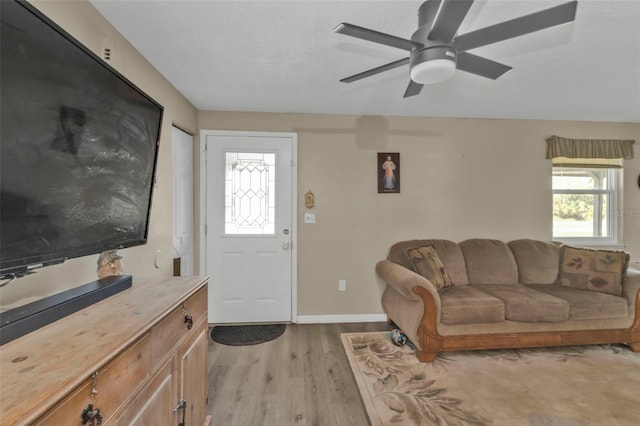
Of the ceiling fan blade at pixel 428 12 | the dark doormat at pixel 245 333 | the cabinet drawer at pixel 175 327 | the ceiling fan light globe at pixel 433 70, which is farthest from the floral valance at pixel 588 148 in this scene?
the cabinet drawer at pixel 175 327

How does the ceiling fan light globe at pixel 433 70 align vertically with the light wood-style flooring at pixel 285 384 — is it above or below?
above

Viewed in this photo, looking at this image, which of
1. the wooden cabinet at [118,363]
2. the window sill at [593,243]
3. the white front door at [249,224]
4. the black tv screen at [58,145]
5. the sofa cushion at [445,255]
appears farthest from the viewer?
the window sill at [593,243]

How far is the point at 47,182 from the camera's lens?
0.91 metres

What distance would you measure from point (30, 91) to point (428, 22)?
160 cm

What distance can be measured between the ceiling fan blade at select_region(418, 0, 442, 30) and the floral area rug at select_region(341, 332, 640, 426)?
2.23m

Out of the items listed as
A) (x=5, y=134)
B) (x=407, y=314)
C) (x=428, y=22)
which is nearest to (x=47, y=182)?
(x=5, y=134)

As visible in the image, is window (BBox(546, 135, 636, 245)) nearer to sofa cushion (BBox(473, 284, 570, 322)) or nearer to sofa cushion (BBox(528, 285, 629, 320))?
sofa cushion (BBox(528, 285, 629, 320))

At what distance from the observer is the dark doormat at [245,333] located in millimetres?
2831

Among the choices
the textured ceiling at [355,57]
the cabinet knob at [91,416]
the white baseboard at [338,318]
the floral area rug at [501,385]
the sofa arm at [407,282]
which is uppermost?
the textured ceiling at [355,57]

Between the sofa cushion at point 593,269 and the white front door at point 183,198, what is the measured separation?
3.92 metres

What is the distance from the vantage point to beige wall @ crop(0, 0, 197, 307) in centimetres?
122

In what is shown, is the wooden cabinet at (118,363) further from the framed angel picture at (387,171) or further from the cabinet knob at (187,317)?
the framed angel picture at (387,171)

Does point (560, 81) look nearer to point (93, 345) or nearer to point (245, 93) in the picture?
point (245, 93)

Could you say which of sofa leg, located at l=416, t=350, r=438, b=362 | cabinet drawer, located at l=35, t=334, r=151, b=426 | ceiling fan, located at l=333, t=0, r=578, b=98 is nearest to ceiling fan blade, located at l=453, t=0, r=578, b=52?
ceiling fan, located at l=333, t=0, r=578, b=98
